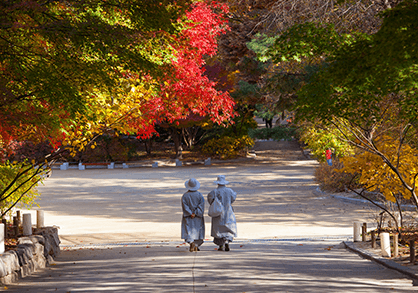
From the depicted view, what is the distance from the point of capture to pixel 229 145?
36.0 meters

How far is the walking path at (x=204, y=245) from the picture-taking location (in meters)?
6.70

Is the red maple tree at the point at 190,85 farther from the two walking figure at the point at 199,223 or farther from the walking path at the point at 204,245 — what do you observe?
the walking path at the point at 204,245

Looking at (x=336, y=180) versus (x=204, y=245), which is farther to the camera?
(x=336, y=180)

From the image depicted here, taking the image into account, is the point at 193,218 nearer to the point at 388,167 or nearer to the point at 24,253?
the point at 24,253

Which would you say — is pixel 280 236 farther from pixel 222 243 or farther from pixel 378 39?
pixel 378 39

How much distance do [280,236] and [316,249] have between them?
2.16 meters

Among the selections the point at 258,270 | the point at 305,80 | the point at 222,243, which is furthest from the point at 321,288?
the point at 305,80

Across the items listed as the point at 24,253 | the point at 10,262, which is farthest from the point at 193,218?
the point at 10,262

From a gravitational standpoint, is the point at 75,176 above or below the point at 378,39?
below

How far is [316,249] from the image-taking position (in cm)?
976

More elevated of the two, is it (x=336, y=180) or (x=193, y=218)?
(x=336, y=180)

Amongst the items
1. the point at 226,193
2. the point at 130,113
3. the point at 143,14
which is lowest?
the point at 226,193

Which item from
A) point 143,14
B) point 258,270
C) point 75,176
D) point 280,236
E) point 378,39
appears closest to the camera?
point 378,39

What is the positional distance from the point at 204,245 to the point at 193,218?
173cm
